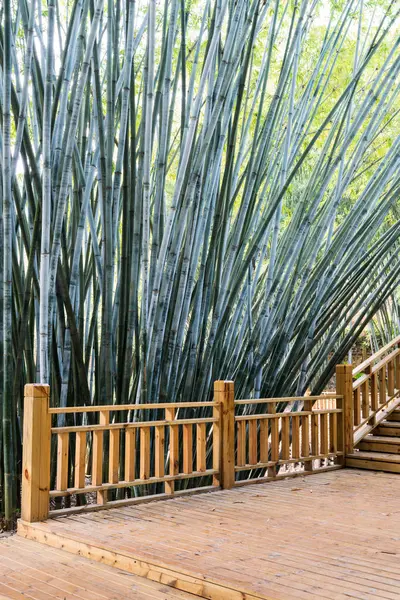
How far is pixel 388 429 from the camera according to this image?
233 inches

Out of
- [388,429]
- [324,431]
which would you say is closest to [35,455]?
[324,431]

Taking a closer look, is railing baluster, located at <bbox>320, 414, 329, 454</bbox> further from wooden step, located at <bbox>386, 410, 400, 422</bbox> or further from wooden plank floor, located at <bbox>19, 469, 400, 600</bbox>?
wooden step, located at <bbox>386, 410, 400, 422</bbox>

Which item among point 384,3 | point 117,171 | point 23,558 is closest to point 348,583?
point 23,558

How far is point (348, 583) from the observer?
2.29 meters

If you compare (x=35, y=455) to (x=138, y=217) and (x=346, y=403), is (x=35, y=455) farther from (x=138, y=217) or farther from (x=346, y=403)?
(x=346, y=403)

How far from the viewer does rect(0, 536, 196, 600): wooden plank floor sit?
7.49 ft

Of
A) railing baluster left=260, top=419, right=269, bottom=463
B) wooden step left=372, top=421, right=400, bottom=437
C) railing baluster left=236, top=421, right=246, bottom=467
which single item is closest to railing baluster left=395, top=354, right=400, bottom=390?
wooden step left=372, top=421, right=400, bottom=437

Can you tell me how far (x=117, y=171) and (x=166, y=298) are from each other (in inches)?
29.2

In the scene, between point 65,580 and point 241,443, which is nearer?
point 65,580

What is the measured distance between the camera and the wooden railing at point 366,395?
533 cm

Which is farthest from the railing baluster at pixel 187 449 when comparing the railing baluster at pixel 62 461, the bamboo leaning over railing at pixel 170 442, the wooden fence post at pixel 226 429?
the railing baluster at pixel 62 461

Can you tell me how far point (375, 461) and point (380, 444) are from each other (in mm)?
445

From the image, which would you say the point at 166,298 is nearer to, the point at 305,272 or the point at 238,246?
the point at 238,246

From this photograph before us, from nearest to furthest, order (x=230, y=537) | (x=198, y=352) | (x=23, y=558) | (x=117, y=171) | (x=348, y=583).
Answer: (x=348, y=583) < (x=23, y=558) < (x=230, y=537) < (x=117, y=171) < (x=198, y=352)
